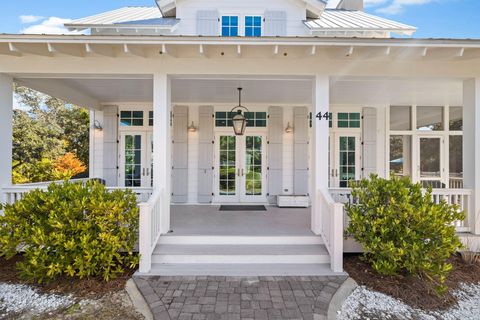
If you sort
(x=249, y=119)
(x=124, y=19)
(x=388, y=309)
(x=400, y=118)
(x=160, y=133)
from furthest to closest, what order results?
(x=400, y=118) → (x=124, y=19) → (x=249, y=119) → (x=160, y=133) → (x=388, y=309)

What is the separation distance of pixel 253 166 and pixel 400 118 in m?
4.39

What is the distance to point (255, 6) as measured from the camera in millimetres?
6992

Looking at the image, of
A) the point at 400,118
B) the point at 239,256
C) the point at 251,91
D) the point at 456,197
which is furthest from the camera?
the point at 400,118

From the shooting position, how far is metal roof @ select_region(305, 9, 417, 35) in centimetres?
690

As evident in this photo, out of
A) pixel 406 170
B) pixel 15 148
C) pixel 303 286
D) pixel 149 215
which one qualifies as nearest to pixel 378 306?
pixel 303 286

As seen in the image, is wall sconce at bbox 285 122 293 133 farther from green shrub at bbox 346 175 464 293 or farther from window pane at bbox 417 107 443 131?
green shrub at bbox 346 175 464 293

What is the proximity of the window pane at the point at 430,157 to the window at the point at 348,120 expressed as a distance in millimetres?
1907

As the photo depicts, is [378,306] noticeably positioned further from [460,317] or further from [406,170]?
[406,170]

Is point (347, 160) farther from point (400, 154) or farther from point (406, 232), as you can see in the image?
point (406, 232)

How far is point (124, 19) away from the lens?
290 inches

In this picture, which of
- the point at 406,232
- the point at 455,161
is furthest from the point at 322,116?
the point at 455,161

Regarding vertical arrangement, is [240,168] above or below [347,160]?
below

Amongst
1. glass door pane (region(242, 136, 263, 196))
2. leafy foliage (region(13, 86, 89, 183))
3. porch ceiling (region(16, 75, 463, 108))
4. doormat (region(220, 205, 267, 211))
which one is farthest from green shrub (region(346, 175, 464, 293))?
leafy foliage (region(13, 86, 89, 183))

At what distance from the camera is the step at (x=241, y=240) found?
13.1 feet
